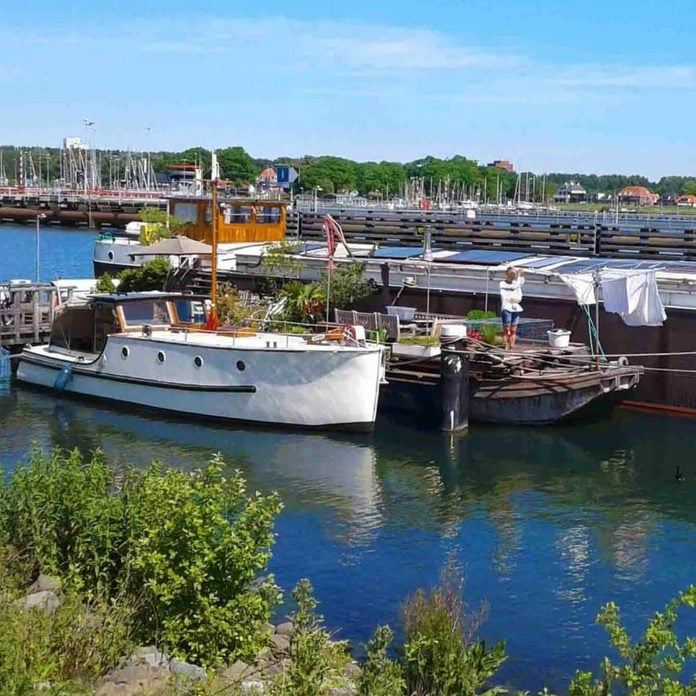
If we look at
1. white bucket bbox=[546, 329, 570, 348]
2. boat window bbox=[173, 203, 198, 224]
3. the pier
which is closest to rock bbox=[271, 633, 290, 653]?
white bucket bbox=[546, 329, 570, 348]

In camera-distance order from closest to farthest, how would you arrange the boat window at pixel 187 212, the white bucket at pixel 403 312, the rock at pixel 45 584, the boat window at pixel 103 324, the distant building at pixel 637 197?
1. the rock at pixel 45 584
2. the boat window at pixel 103 324
3. the white bucket at pixel 403 312
4. the boat window at pixel 187 212
5. the distant building at pixel 637 197

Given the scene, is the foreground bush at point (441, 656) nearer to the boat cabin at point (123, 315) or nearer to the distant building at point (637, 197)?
the boat cabin at point (123, 315)

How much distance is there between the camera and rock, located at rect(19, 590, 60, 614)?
11344 millimetres

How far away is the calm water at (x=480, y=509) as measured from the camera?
50.6ft

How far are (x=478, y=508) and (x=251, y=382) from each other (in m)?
7.22

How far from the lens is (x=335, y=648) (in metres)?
12.4

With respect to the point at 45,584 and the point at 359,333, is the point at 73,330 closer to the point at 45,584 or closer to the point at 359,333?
the point at 359,333

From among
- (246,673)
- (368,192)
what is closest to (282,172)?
(368,192)

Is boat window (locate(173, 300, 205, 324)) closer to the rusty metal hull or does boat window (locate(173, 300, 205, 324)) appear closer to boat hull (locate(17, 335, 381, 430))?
boat hull (locate(17, 335, 381, 430))

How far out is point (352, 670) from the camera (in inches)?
484

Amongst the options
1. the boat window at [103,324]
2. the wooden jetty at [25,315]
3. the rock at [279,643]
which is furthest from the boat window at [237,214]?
the rock at [279,643]

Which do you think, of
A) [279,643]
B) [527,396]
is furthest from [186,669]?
[527,396]

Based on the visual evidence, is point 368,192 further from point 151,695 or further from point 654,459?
point 151,695

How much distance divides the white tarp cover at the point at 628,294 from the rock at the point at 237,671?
63.5 feet
